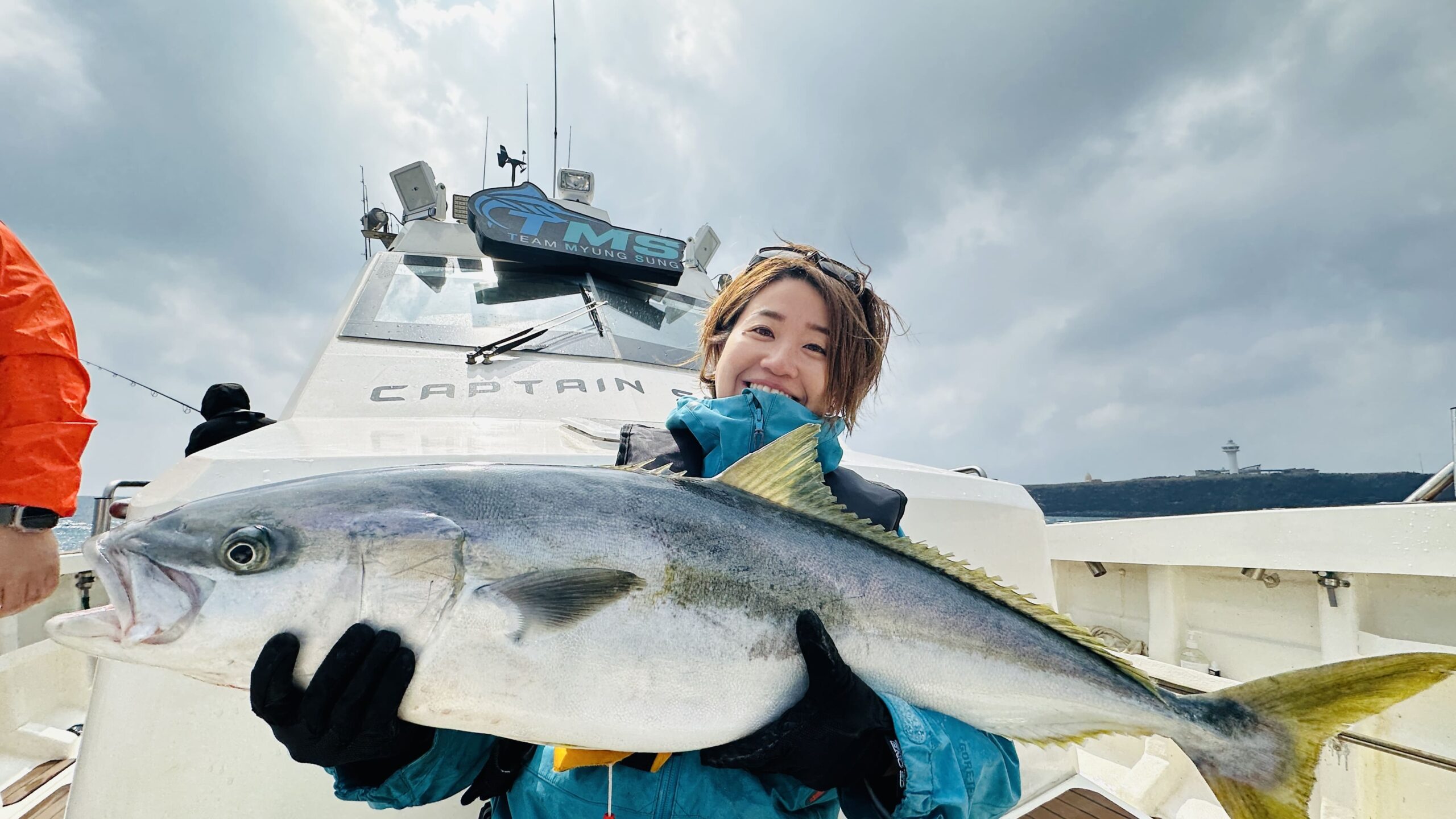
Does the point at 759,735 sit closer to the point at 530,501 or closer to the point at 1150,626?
the point at 530,501

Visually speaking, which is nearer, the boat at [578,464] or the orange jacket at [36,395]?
the boat at [578,464]

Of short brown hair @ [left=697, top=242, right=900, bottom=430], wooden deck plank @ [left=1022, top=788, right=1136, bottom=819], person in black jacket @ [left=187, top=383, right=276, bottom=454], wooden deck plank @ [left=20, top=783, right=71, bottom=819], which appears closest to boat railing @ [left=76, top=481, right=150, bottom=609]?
person in black jacket @ [left=187, top=383, right=276, bottom=454]

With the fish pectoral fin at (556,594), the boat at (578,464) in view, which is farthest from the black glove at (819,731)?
the boat at (578,464)

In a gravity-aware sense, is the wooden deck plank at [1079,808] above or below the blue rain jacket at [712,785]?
below

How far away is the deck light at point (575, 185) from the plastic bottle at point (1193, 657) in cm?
774

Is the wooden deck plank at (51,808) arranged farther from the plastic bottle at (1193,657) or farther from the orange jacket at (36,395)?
the plastic bottle at (1193,657)

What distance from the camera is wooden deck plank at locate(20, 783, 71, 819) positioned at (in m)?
3.27

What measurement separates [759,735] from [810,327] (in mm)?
1340

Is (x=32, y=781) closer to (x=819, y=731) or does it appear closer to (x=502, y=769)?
(x=502, y=769)

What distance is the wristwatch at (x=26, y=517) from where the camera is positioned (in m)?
2.23

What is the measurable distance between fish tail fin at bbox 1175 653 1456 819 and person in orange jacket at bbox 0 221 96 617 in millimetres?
3828

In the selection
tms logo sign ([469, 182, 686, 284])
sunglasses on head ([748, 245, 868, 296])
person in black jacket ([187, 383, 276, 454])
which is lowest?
person in black jacket ([187, 383, 276, 454])

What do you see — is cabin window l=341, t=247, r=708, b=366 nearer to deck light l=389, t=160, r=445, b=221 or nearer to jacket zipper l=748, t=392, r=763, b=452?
deck light l=389, t=160, r=445, b=221

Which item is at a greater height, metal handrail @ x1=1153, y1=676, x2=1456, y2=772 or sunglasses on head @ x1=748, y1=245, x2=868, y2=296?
sunglasses on head @ x1=748, y1=245, x2=868, y2=296
